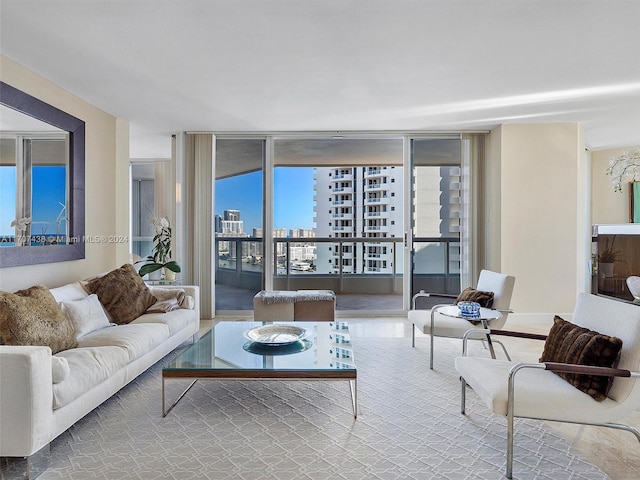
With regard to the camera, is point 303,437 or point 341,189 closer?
point 303,437

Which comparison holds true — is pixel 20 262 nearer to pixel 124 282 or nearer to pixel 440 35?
pixel 124 282

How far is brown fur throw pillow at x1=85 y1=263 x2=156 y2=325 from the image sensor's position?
332 centimetres

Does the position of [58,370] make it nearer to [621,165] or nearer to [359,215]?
[621,165]

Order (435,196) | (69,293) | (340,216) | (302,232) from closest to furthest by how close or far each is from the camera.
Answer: (69,293)
(435,196)
(302,232)
(340,216)

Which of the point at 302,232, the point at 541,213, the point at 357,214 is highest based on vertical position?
the point at 357,214

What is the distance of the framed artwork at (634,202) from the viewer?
5.51 metres

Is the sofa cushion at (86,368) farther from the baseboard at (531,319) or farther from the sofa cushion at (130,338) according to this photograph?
the baseboard at (531,319)

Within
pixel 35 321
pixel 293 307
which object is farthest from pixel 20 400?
pixel 293 307

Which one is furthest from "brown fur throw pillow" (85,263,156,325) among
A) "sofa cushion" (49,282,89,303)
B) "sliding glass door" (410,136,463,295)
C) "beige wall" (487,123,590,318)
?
"beige wall" (487,123,590,318)

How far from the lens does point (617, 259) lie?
415 cm

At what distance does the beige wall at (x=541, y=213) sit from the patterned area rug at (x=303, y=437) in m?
2.58

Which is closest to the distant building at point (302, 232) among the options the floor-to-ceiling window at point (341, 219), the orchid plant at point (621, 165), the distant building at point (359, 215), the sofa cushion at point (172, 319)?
the floor-to-ceiling window at point (341, 219)

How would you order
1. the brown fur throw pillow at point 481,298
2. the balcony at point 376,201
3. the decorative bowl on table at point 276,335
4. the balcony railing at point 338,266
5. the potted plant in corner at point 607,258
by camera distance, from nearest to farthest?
1. the decorative bowl on table at point 276,335
2. the brown fur throw pillow at point 481,298
3. the potted plant in corner at point 607,258
4. the balcony railing at point 338,266
5. the balcony at point 376,201

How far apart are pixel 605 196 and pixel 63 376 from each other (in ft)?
23.2
